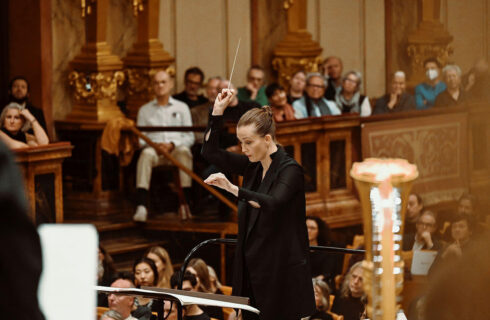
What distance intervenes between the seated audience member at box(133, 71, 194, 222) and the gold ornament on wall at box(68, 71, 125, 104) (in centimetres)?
62

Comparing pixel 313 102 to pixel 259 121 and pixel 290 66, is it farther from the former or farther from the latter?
pixel 259 121

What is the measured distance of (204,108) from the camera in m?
10.7

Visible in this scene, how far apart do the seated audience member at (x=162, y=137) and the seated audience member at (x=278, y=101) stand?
856 mm

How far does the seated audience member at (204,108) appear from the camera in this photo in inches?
412

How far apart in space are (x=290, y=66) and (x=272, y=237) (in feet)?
27.8

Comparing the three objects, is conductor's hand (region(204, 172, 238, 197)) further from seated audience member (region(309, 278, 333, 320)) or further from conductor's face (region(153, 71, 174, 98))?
conductor's face (region(153, 71, 174, 98))

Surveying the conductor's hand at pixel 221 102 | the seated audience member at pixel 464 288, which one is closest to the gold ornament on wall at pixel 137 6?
the conductor's hand at pixel 221 102

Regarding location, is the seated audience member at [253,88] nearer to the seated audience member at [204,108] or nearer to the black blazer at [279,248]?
the seated audience member at [204,108]

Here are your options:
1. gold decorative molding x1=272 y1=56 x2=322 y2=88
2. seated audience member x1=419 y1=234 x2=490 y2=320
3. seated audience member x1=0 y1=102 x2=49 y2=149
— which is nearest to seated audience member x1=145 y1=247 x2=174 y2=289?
seated audience member x1=0 y1=102 x2=49 y2=149

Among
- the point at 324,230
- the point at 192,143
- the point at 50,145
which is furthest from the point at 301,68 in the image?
the point at 50,145

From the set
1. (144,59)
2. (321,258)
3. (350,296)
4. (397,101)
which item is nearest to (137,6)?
(144,59)

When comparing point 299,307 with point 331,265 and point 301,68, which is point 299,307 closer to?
point 331,265

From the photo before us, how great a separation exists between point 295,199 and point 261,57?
28.4 feet

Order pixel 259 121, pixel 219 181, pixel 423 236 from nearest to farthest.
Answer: pixel 219 181
pixel 259 121
pixel 423 236
